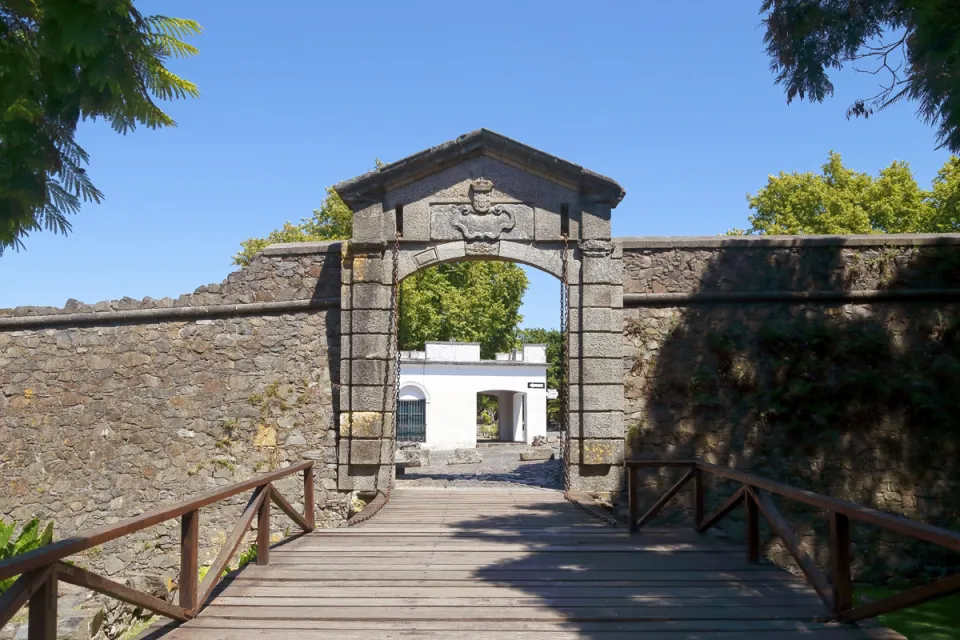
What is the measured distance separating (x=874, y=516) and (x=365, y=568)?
3.38m

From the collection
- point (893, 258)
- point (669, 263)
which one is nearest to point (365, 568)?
point (669, 263)

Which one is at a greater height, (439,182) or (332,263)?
(439,182)

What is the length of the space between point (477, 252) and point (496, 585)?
5040mm

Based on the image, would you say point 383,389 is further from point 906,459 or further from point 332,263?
point 906,459

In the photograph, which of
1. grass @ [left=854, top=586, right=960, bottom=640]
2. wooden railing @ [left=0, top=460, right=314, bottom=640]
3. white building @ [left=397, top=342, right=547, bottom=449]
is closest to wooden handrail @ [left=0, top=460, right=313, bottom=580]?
wooden railing @ [left=0, top=460, right=314, bottom=640]

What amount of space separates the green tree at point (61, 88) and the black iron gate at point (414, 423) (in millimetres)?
20036

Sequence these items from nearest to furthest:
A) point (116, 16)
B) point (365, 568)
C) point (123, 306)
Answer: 1. point (116, 16)
2. point (365, 568)
3. point (123, 306)

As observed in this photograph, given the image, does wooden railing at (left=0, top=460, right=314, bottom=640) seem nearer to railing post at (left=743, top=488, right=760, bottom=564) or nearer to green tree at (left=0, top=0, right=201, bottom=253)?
green tree at (left=0, top=0, right=201, bottom=253)

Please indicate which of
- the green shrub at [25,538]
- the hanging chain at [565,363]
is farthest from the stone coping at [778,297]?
the green shrub at [25,538]

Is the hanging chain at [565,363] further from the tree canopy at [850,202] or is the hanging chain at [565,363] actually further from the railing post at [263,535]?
the tree canopy at [850,202]

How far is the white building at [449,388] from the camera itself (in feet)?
80.1

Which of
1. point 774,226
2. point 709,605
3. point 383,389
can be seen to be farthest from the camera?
point 774,226

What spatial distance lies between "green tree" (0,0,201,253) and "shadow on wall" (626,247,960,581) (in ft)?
22.1

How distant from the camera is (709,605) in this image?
4867 mm
